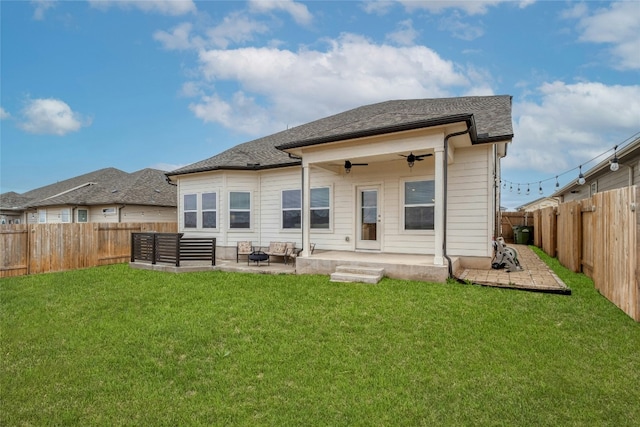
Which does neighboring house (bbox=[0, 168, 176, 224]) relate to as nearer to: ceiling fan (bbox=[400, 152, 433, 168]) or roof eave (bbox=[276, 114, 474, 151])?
roof eave (bbox=[276, 114, 474, 151])

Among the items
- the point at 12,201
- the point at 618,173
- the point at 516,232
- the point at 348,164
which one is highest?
the point at 618,173

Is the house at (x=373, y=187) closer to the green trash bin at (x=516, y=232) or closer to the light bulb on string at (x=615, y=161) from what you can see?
the light bulb on string at (x=615, y=161)

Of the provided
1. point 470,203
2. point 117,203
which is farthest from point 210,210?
point 470,203

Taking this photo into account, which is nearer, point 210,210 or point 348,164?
point 348,164

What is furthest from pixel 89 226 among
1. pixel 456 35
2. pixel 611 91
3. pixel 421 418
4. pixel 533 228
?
pixel 611 91

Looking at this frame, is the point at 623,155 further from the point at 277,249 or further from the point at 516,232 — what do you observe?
the point at 277,249

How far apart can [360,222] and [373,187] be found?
1191mm

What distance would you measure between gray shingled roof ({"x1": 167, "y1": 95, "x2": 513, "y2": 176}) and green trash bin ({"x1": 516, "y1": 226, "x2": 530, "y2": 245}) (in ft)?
24.4

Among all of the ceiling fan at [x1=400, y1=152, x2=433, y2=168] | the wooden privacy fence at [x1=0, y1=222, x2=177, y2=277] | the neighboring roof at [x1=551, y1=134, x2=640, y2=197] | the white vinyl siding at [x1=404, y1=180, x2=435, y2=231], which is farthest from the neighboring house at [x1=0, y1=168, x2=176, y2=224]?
the neighboring roof at [x1=551, y1=134, x2=640, y2=197]

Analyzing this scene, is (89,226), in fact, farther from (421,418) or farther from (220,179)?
(421,418)

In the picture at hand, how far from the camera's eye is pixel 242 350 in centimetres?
413

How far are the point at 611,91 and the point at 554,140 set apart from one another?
30.1ft

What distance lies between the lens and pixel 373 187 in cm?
975

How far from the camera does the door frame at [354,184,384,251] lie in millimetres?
9625
